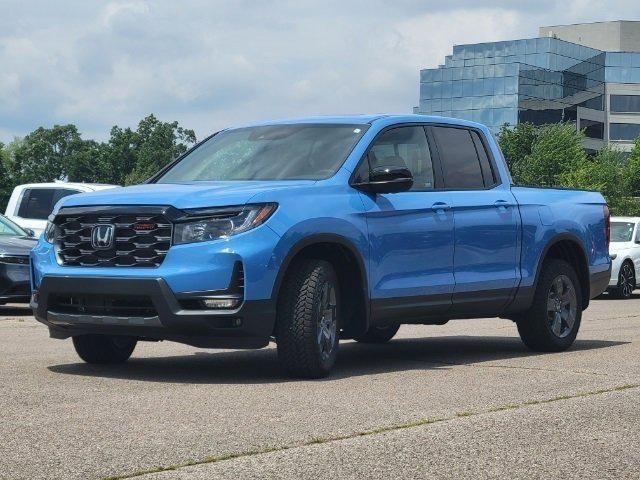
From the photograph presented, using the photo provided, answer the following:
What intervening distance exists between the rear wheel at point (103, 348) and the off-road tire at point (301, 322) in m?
1.51

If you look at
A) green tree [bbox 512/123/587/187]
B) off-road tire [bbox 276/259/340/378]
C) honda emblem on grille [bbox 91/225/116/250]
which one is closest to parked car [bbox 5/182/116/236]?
honda emblem on grille [bbox 91/225/116/250]

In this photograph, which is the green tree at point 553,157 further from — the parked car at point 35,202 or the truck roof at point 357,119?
the truck roof at point 357,119

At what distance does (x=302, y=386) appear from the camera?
8.69m

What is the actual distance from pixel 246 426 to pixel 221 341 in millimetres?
1974

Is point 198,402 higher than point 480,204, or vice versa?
point 480,204

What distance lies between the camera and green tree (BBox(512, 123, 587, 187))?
93.5 m

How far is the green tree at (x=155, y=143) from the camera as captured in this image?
437 feet

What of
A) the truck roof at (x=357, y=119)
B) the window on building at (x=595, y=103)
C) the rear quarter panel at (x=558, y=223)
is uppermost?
the window on building at (x=595, y=103)

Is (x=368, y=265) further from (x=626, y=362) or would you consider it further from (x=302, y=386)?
(x=626, y=362)

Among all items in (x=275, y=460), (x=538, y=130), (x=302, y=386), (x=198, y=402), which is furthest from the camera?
(x=538, y=130)

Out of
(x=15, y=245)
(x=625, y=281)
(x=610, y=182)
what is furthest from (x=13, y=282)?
(x=610, y=182)

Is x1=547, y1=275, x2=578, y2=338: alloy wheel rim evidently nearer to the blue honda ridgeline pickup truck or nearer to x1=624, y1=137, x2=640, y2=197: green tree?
the blue honda ridgeline pickup truck

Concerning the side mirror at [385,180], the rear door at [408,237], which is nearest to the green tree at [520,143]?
the rear door at [408,237]

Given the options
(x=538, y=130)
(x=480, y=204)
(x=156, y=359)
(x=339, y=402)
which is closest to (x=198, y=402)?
(x=339, y=402)
